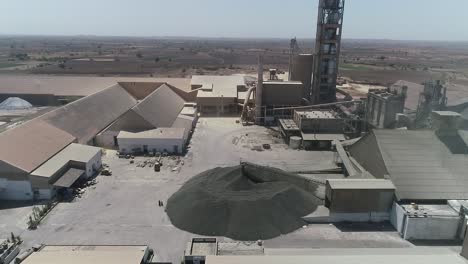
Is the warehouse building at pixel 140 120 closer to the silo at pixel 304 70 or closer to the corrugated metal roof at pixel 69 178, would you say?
the corrugated metal roof at pixel 69 178

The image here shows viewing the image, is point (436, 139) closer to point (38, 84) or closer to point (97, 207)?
point (97, 207)

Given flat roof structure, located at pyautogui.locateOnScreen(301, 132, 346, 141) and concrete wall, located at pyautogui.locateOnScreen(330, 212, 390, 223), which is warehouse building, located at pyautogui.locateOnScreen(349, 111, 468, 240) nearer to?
concrete wall, located at pyautogui.locateOnScreen(330, 212, 390, 223)

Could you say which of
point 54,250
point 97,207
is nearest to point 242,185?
point 97,207

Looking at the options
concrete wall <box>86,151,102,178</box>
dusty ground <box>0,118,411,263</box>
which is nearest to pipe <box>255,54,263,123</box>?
dusty ground <box>0,118,411,263</box>

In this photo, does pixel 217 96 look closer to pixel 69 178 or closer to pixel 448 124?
pixel 69 178

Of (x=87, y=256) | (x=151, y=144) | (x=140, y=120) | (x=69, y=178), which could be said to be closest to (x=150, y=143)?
(x=151, y=144)

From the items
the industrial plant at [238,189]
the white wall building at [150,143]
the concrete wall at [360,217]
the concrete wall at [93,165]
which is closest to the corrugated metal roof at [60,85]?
the industrial plant at [238,189]
